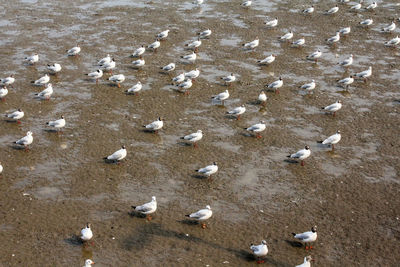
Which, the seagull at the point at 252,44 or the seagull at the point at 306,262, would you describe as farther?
the seagull at the point at 252,44

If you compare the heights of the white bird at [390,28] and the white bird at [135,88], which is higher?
the white bird at [135,88]

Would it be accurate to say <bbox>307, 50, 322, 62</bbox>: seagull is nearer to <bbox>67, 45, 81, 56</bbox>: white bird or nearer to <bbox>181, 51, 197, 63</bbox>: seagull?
<bbox>181, 51, 197, 63</bbox>: seagull

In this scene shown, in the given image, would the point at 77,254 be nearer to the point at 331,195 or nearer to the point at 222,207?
the point at 222,207

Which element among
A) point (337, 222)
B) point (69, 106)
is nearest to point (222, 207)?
point (337, 222)

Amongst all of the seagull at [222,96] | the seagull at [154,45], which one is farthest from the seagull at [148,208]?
the seagull at [154,45]

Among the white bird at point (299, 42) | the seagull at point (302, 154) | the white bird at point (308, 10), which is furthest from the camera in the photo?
the white bird at point (308, 10)

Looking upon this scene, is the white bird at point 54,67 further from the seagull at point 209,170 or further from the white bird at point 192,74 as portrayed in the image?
the seagull at point 209,170

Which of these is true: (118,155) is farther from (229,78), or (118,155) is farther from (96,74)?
(229,78)

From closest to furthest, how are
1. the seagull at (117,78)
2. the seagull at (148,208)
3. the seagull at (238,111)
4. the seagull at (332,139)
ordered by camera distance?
the seagull at (148,208), the seagull at (332,139), the seagull at (238,111), the seagull at (117,78)

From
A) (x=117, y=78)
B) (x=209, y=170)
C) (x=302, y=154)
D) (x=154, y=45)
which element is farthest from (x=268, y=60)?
(x=209, y=170)

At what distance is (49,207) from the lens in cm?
1599

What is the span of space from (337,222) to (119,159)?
341 inches

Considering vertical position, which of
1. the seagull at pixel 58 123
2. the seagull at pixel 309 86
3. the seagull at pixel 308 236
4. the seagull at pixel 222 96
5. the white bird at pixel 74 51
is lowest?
the seagull at pixel 308 236

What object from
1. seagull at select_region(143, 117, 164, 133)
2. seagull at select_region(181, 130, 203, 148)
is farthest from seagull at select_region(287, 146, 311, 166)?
seagull at select_region(143, 117, 164, 133)
